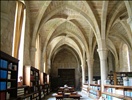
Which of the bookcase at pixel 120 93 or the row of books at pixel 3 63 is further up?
the row of books at pixel 3 63

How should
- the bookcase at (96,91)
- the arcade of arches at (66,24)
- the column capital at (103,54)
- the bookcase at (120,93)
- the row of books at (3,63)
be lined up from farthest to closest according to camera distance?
the bookcase at (96,91) → the column capital at (103,54) → the arcade of arches at (66,24) → the bookcase at (120,93) → the row of books at (3,63)

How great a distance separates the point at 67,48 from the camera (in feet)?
81.9

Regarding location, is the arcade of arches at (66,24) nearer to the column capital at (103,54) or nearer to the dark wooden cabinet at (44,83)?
the column capital at (103,54)

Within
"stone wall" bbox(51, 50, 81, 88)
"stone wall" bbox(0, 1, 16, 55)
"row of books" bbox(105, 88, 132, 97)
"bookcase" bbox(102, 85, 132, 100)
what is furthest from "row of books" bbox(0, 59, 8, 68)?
"stone wall" bbox(51, 50, 81, 88)

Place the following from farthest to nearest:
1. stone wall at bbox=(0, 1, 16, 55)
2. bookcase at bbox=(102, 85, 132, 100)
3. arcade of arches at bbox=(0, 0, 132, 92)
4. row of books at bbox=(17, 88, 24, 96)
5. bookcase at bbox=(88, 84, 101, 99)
A: 1. bookcase at bbox=(88, 84, 101, 99)
2. arcade of arches at bbox=(0, 0, 132, 92)
3. row of books at bbox=(17, 88, 24, 96)
4. bookcase at bbox=(102, 85, 132, 100)
5. stone wall at bbox=(0, 1, 16, 55)

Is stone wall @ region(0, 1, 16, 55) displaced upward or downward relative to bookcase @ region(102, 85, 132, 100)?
upward

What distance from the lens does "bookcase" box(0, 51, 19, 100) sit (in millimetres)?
5012

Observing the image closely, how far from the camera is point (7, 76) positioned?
550 centimetres

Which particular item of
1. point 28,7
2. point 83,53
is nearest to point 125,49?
point 83,53

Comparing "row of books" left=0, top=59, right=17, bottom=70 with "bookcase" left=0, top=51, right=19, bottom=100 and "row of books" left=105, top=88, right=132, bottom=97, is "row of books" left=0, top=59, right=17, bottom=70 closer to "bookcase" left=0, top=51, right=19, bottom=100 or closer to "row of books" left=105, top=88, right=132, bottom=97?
"bookcase" left=0, top=51, right=19, bottom=100

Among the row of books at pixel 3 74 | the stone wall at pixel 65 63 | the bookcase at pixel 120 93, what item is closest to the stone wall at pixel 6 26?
the row of books at pixel 3 74

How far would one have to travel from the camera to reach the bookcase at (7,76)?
16.4 feet

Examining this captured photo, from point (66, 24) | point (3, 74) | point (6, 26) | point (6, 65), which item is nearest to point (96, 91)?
point (66, 24)

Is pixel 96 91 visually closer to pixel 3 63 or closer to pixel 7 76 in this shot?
pixel 7 76
